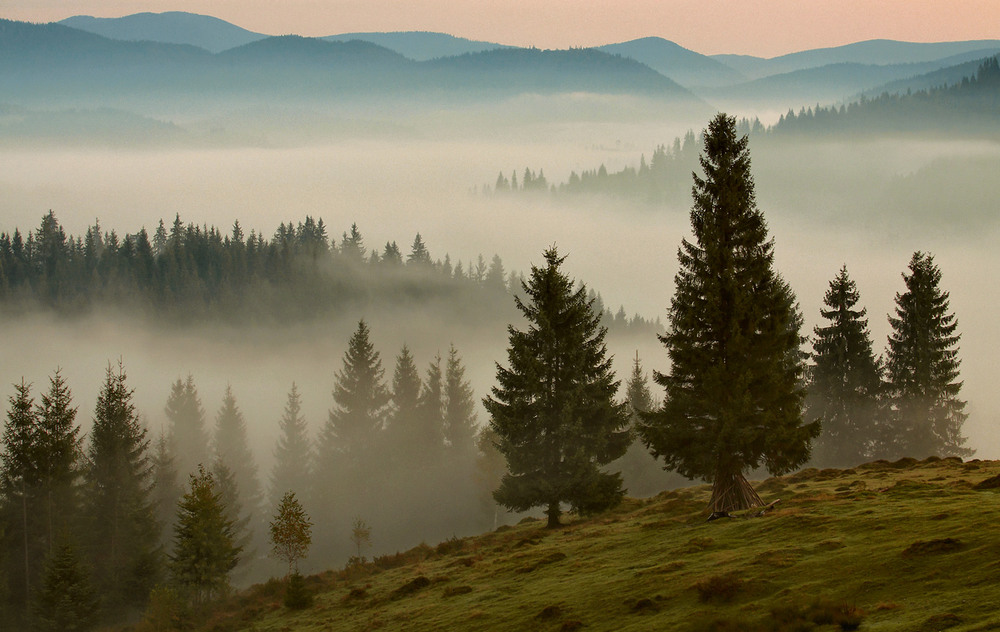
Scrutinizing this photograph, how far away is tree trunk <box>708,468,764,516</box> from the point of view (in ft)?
113

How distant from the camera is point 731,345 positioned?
33750 millimetres

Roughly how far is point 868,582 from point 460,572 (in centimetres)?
1972

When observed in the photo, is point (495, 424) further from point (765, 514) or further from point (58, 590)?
point (58, 590)

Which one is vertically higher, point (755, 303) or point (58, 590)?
point (755, 303)

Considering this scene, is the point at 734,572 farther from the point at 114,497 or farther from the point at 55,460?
the point at 114,497

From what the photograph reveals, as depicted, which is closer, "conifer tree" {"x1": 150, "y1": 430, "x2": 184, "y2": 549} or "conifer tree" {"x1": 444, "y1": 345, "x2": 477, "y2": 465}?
"conifer tree" {"x1": 150, "y1": 430, "x2": 184, "y2": 549}

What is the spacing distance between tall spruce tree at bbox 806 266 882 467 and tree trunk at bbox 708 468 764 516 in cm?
2991

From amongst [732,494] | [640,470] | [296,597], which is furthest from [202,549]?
[640,470]

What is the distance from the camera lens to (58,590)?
46.0 meters

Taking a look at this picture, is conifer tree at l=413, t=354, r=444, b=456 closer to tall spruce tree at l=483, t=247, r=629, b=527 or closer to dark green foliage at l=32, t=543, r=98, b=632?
dark green foliage at l=32, t=543, r=98, b=632

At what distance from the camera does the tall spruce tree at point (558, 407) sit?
4272cm

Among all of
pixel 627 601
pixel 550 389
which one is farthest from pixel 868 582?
pixel 550 389

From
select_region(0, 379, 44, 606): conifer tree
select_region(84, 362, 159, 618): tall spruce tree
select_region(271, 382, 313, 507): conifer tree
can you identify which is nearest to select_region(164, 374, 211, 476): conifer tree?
select_region(271, 382, 313, 507): conifer tree

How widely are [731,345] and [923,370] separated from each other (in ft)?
109
